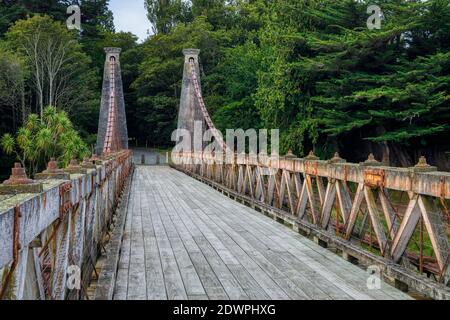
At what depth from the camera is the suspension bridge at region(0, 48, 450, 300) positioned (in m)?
1.97

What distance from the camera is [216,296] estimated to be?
337 centimetres

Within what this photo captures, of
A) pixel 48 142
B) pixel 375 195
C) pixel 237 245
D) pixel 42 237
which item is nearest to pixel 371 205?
pixel 375 195

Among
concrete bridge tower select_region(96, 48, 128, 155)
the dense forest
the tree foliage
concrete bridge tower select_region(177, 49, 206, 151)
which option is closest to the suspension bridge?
the dense forest

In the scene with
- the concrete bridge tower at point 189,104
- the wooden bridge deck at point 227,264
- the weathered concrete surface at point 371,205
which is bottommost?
the wooden bridge deck at point 227,264

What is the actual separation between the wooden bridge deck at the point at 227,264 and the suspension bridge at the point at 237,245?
1 centimetres

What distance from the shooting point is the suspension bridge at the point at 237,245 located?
197 centimetres

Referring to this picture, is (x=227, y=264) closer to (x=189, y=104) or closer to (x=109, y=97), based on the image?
(x=189, y=104)

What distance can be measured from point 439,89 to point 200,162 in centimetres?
748

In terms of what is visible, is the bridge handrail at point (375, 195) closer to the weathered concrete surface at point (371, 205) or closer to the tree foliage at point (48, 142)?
the weathered concrete surface at point (371, 205)

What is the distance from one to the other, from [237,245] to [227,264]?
0.86m

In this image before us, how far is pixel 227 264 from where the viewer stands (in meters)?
4.33

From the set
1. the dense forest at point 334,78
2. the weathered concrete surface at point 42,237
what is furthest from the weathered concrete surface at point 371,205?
the dense forest at point 334,78
